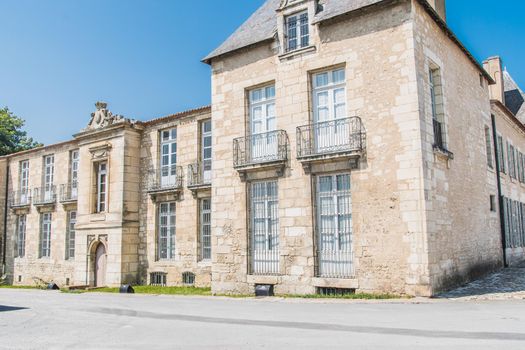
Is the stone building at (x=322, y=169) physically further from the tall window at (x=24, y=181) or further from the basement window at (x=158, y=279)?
the tall window at (x=24, y=181)

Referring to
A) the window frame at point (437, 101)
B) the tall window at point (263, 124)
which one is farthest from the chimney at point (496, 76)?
the tall window at point (263, 124)

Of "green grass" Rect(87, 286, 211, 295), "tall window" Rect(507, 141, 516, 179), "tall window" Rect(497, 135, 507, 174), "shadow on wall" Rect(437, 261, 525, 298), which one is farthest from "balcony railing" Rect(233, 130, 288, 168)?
"tall window" Rect(507, 141, 516, 179)

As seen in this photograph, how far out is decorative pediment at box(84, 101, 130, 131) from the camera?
1816 cm

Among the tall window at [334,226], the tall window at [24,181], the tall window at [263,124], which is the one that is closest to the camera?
the tall window at [334,226]

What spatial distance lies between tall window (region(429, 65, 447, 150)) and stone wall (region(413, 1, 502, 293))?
0.48ft

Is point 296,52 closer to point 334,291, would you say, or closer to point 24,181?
point 334,291

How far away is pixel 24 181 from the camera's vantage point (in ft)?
76.4

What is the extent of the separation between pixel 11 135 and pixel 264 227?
2518 centimetres

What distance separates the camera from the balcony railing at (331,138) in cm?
1122

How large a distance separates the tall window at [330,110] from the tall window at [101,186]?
9587 millimetres

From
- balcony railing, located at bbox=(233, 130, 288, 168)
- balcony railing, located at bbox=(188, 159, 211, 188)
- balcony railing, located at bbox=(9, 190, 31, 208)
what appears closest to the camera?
balcony railing, located at bbox=(233, 130, 288, 168)

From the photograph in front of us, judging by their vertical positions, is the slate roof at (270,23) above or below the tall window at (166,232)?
above

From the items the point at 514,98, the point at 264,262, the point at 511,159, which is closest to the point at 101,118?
the point at 264,262

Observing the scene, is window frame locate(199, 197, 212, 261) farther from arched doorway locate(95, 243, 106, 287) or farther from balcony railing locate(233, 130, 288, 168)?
arched doorway locate(95, 243, 106, 287)
